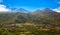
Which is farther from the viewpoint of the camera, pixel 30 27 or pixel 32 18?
pixel 32 18

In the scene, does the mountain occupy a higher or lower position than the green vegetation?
higher

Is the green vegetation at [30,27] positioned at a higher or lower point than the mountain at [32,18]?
lower

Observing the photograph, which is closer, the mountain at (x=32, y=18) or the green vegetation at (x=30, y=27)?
the green vegetation at (x=30, y=27)

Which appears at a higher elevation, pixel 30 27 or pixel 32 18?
pixel 32 18

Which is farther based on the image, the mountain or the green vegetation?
the mountain
